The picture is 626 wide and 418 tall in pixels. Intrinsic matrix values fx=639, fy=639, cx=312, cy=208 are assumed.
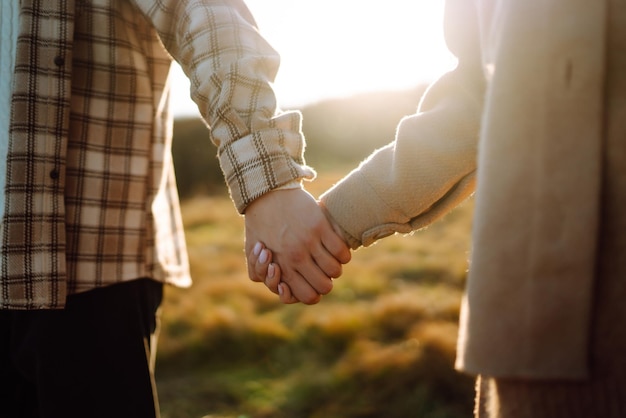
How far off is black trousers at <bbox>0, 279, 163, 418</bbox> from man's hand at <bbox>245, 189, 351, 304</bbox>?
1.31 ft

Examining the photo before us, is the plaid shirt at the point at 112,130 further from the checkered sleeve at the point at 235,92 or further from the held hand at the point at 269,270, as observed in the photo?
the held hand at the point at 269,270

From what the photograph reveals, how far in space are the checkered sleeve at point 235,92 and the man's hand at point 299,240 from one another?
42 mm

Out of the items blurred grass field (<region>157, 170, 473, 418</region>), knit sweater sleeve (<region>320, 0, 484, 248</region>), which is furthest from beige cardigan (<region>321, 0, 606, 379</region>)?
blurred grass field (<region>157, 170, 473, 418</region>)

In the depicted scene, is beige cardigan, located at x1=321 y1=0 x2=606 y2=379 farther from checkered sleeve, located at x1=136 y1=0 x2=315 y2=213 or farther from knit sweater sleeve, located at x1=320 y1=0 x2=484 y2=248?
checkered sleeve, located at x1=136 y1=0 x2=315 y2=213

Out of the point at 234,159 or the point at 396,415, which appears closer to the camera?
the point at 234,159

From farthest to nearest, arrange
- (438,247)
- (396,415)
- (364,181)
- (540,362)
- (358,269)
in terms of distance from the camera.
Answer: (438,247)
(358,269)
(396,415)
(364,181)
(540,362)

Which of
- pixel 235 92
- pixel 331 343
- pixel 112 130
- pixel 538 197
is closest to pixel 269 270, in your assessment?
pixel 235 92

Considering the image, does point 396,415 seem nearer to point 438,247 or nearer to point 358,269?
point 358,269

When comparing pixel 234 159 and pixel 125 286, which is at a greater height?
pixel 234 159

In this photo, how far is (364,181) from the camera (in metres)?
1.53

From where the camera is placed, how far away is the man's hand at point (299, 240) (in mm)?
1559

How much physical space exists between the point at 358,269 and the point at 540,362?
4776mm

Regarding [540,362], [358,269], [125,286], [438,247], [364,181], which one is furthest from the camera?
[438,247]

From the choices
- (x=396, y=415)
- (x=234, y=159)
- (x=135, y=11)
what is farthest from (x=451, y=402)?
(x=135, y=11)
